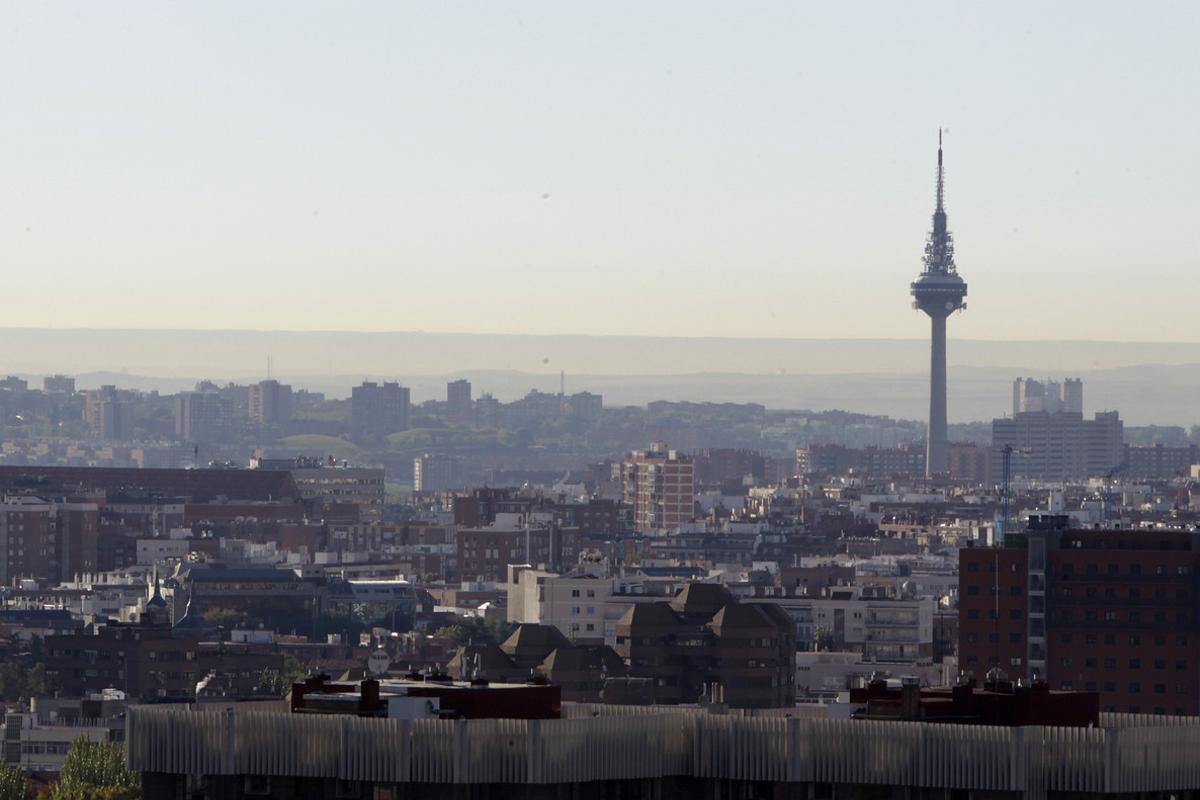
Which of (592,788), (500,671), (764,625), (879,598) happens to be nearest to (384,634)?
(879,598)

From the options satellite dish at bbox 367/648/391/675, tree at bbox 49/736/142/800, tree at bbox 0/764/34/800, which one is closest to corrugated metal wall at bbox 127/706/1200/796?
tree at bbox 49/736/142/800

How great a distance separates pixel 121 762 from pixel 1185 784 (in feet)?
137

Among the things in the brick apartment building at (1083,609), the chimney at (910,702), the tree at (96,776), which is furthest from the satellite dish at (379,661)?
the chimney at (910,702)

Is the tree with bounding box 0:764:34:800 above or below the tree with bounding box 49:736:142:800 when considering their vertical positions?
below

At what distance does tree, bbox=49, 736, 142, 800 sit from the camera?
262 ft

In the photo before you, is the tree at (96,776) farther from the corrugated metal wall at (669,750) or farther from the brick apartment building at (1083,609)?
the brick apartment building at (1083,609)

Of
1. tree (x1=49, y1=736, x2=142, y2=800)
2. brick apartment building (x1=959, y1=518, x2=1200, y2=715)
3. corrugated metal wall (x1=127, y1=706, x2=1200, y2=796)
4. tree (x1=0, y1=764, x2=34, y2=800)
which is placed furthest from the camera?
brick apartment building (x1=959, y1=518, x2=1200, y2=715)

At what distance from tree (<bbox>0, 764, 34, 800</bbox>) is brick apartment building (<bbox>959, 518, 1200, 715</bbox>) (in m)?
34.9

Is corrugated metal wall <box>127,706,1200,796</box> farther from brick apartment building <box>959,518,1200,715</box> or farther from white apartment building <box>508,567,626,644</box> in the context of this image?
white apartment building <box>508,567,626,644</box>

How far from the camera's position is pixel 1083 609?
386 ft

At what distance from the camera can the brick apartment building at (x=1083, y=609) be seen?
116250 mm

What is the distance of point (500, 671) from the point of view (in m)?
125

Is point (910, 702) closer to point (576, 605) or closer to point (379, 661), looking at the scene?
point (379, 661)

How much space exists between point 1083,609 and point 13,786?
40463 millimetres
